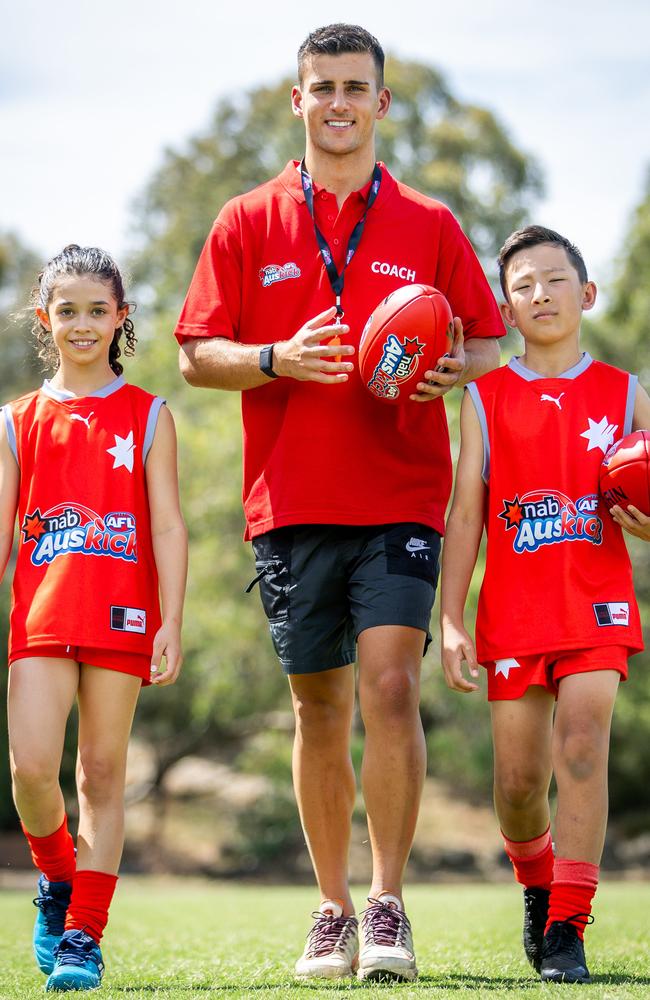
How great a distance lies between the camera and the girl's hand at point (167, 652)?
4.40 metres

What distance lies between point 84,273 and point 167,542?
1.15 m

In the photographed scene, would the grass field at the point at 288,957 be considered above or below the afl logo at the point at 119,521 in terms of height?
below

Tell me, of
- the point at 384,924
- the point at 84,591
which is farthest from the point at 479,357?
the point at 384,924

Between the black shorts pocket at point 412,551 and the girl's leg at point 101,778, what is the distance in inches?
40.1

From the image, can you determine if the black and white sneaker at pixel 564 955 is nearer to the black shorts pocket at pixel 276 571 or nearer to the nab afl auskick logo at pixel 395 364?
the black shorts pocket at pixel 276 571

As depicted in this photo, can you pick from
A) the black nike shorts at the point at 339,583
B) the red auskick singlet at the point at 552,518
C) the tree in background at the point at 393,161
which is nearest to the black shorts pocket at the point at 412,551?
the black nike shorts at the point at 339,583

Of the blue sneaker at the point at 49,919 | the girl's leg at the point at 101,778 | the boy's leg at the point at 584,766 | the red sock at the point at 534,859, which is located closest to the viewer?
the boy's leg at the point at 584,766

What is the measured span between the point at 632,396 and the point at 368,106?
1502 mm

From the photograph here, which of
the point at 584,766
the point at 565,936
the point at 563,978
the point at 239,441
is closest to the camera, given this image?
the point at 563,978

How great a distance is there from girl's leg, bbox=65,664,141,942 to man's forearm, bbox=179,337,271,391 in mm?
1137

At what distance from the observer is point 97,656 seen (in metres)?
4.50

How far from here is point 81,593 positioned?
447 centimetres

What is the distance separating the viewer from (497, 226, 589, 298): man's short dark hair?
4947mm

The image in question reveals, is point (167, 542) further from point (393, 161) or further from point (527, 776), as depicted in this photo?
point (393, 161)
